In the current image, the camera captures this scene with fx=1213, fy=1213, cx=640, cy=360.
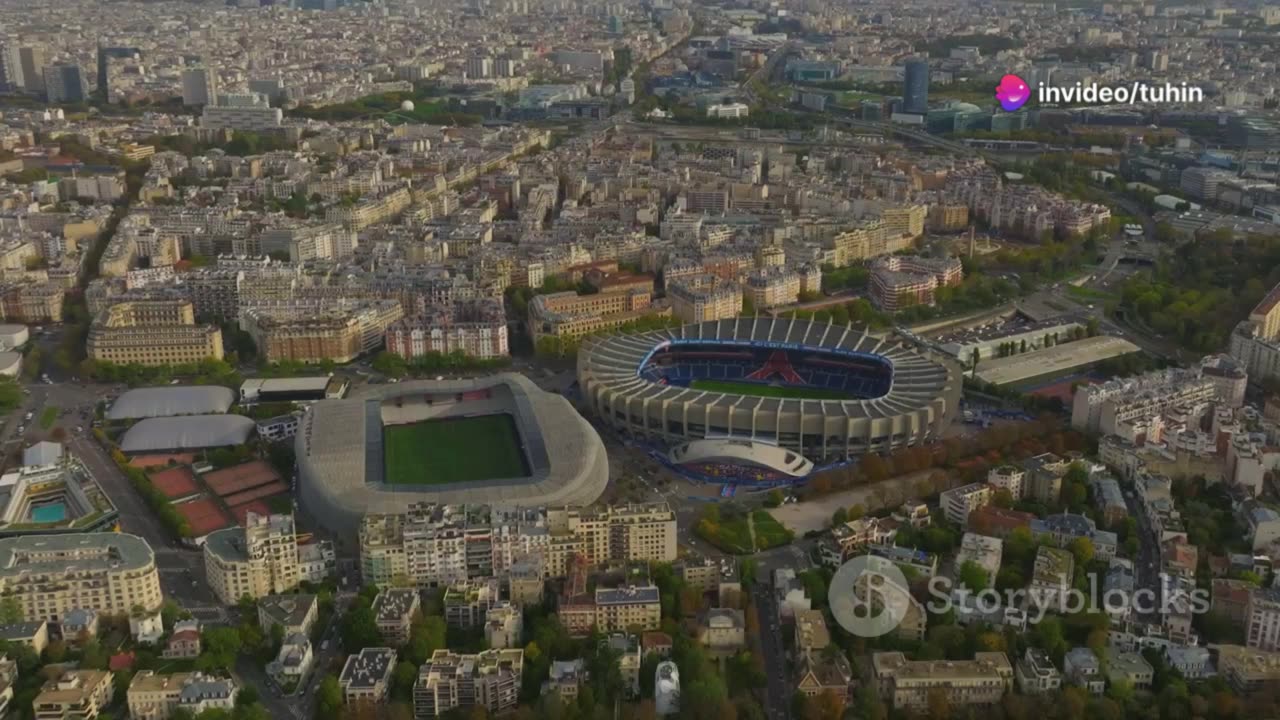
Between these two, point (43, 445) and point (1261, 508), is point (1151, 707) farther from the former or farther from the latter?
point (43, 445)

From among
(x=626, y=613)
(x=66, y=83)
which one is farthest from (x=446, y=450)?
(x=66, y=83)

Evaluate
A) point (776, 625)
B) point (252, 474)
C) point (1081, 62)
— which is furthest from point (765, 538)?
point (1081, 62)

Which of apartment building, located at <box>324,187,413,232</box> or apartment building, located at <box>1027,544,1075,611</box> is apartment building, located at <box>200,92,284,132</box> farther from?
apartment building, located at <box>1027,544,1075,611</box>

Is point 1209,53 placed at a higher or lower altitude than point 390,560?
higher

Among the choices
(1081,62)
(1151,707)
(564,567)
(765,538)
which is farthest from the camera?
(1081,62)

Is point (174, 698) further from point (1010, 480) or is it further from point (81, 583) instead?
point (1010, 480)

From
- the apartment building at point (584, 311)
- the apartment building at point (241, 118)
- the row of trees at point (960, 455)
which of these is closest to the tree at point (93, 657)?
the row of trees at point (960, 455)

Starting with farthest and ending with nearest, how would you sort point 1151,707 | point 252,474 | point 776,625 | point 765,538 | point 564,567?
1. point 252,474
2. point 765,538
3. point 564,567
4. point 776,625
5. point 1151,707
